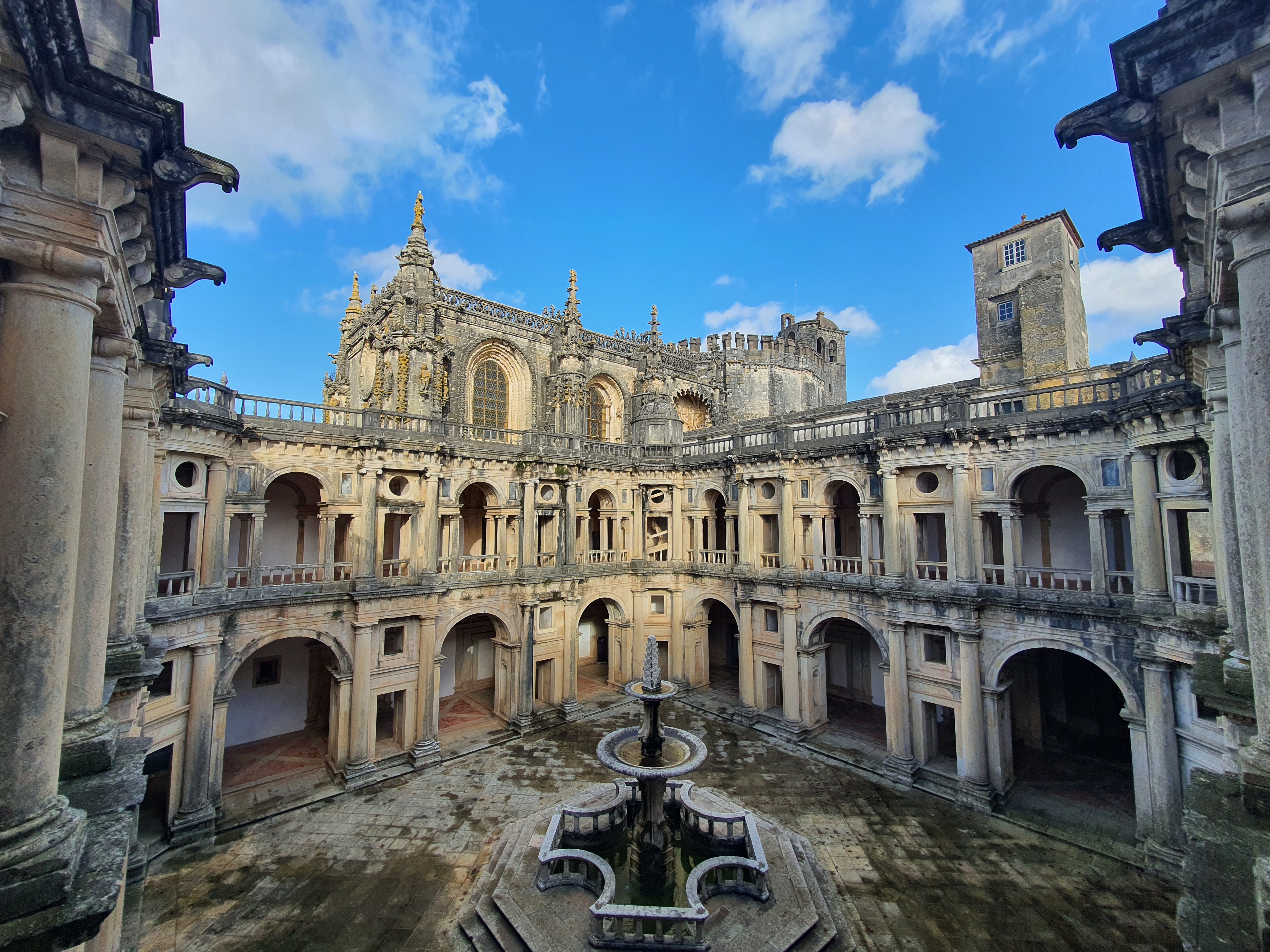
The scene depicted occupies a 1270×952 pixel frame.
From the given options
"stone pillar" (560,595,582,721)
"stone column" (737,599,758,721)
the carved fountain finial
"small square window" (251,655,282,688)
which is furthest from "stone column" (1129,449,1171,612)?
"small square window" (251,655,282,688)

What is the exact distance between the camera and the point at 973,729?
18938 millimetres

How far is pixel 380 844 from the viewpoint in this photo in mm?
16547

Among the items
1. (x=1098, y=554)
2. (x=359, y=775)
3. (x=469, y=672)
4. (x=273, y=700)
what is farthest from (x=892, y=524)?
(x=273, y=700)

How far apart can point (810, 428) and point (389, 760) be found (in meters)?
21.4

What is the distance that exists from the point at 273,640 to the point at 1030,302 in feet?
113

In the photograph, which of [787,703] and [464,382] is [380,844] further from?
[464,382]

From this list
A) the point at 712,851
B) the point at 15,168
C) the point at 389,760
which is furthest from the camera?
the point at 389,760

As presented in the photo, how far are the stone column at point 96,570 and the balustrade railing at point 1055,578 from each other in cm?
2201

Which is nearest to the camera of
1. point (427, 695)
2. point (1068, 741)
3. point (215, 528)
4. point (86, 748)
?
point (86, 748)

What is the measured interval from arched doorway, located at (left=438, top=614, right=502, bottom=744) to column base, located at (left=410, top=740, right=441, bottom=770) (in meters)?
3.70

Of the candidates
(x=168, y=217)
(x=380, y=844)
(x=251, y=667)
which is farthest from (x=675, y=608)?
(x=168, y=217)

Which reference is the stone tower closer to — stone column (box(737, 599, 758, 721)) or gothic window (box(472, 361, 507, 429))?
stone column (box(737, 599, 758, 721))

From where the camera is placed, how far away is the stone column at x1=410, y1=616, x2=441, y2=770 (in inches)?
858

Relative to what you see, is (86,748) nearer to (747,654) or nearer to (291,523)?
(291,523)
